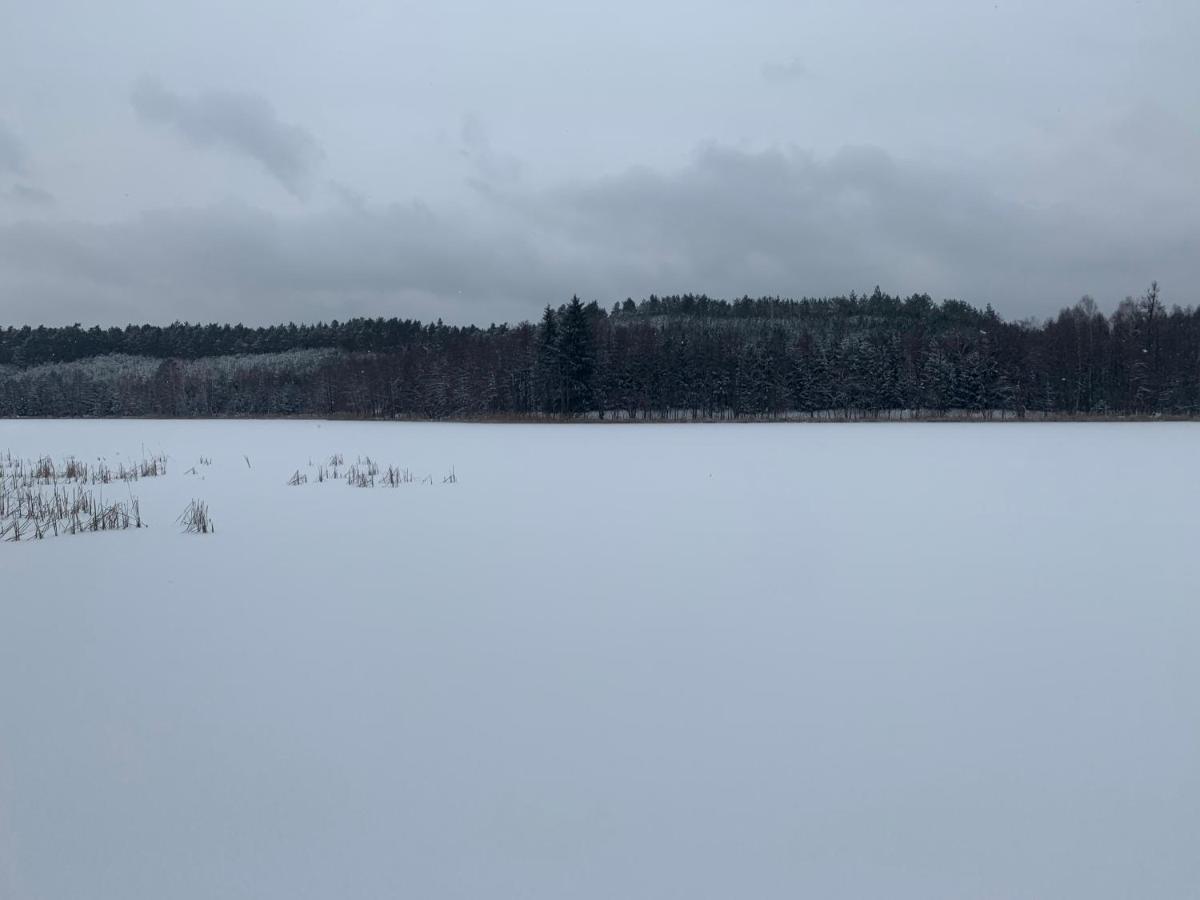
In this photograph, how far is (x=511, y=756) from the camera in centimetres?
330

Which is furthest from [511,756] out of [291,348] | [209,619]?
[291,348]

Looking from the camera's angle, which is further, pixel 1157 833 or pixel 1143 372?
pixel 1143 372

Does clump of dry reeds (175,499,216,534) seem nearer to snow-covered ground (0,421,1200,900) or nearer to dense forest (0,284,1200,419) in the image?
snow-covered ground (0,421,1200,900)

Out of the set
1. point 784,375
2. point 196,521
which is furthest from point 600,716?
point 784,375

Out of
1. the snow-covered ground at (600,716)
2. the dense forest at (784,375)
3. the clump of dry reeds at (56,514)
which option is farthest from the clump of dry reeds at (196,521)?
the dense forest at (784,375)

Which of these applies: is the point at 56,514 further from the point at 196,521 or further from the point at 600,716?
the point at 600,716

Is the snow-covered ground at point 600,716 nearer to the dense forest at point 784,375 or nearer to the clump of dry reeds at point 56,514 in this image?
the clump of dry reeds at point 56,514

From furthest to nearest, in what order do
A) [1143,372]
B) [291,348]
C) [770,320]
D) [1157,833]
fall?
1. [291,348]
2. [770,320]
3. [1143,372]
4. [1157,833]

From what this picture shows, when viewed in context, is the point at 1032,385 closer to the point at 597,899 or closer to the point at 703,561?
the point at 703,561

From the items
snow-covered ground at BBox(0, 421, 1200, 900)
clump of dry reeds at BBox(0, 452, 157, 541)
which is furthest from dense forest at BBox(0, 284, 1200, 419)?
snow-covered ground at BBox(0, 421, 1200, 900)

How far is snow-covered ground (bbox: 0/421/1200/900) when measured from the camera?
101 inches

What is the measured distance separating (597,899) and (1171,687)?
142 inches

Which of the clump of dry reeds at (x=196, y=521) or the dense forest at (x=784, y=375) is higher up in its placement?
the dense forest at (x=784, y=375)

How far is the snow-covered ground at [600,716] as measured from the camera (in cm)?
257
